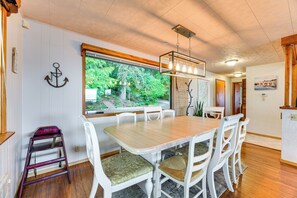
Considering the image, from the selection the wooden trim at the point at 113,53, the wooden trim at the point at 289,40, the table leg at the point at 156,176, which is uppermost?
the wooden trim at the point at 289,40

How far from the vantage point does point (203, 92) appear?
5129mm

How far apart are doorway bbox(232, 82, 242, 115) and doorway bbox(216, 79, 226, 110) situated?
74 cm

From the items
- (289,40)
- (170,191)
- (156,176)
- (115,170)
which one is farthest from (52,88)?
(289,40)

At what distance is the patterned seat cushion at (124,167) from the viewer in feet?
3.86

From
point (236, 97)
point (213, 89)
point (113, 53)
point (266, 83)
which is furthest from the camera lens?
point (236, 97)

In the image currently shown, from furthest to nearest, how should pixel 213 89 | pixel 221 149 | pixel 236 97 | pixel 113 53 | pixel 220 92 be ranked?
pixel 236 97
pixel 220 92
pixel 213 89
pixel 113 53
pixel 221 149

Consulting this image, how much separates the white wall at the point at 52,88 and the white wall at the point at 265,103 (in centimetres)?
482

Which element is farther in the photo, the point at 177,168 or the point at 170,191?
the point at 170,191

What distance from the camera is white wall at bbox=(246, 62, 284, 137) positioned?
3.80 meters

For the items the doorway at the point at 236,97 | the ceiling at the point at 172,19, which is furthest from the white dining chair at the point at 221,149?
the doorway at the point at 236,97

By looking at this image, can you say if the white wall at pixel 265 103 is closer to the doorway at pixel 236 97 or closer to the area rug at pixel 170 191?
the doorway at pixel 236 97

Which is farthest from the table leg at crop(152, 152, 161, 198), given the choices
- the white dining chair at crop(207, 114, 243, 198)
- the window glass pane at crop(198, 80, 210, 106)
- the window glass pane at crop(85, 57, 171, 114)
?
the window glass pane at crop(198, 80, 210, 106)

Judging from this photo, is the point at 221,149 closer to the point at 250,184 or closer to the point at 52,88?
the point at 250,184

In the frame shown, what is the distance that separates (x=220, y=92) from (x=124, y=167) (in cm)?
585
